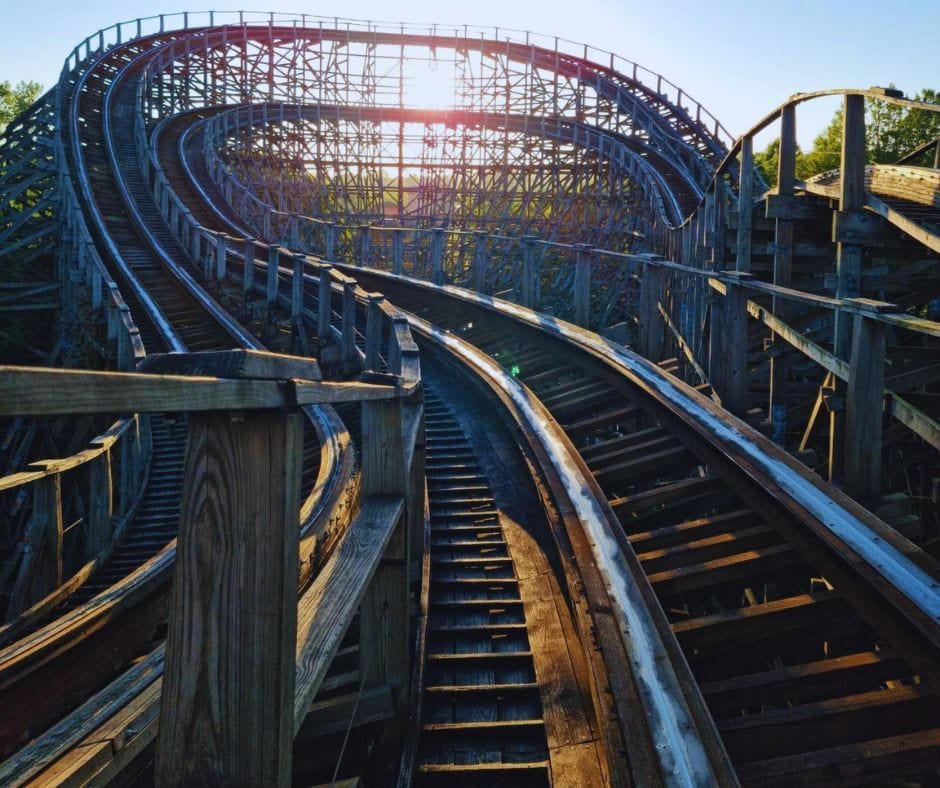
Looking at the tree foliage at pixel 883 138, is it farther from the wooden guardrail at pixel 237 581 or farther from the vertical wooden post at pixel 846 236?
the wooden guardrail at pixel 237 581

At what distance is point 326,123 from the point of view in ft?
103

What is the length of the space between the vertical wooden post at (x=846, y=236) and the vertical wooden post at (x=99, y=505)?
460 cm

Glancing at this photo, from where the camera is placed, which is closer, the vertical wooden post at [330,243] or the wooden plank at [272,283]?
the wooden plank at [272,283]

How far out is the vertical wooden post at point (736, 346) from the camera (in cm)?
621

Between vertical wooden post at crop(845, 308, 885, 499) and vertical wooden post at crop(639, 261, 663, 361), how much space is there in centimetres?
396

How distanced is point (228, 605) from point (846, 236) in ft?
16.1

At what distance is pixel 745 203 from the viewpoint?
7312 mm

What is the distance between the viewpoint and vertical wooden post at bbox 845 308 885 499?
4.30 m

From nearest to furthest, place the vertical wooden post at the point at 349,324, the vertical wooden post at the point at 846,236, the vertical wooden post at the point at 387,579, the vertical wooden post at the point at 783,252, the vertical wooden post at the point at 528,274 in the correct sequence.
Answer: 1. the vertical wooden post at the point at 387,579
2. the vertical wooden post at the point at 846,236
3. the vertical wooden post at the point at 783,252
4. the vertical wooden post at the point at 349,324
5. the vertical wooden post at the point at 528,274

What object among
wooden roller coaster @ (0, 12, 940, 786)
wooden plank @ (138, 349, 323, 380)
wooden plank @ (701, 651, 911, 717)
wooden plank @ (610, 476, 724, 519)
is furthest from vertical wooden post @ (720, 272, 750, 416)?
wooden plank @ (138, 349, 323, 380)

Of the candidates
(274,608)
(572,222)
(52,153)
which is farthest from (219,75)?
(274,608)

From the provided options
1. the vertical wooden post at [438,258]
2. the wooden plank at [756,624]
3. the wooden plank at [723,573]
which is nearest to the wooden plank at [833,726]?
the wooden plank at [756,624]

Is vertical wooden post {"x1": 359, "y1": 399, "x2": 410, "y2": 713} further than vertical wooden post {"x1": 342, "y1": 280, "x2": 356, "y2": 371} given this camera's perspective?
No

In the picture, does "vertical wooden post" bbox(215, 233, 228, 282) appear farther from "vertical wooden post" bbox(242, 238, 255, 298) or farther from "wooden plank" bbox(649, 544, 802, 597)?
"wooden plank" bbox(649, 544, 802, 597)
